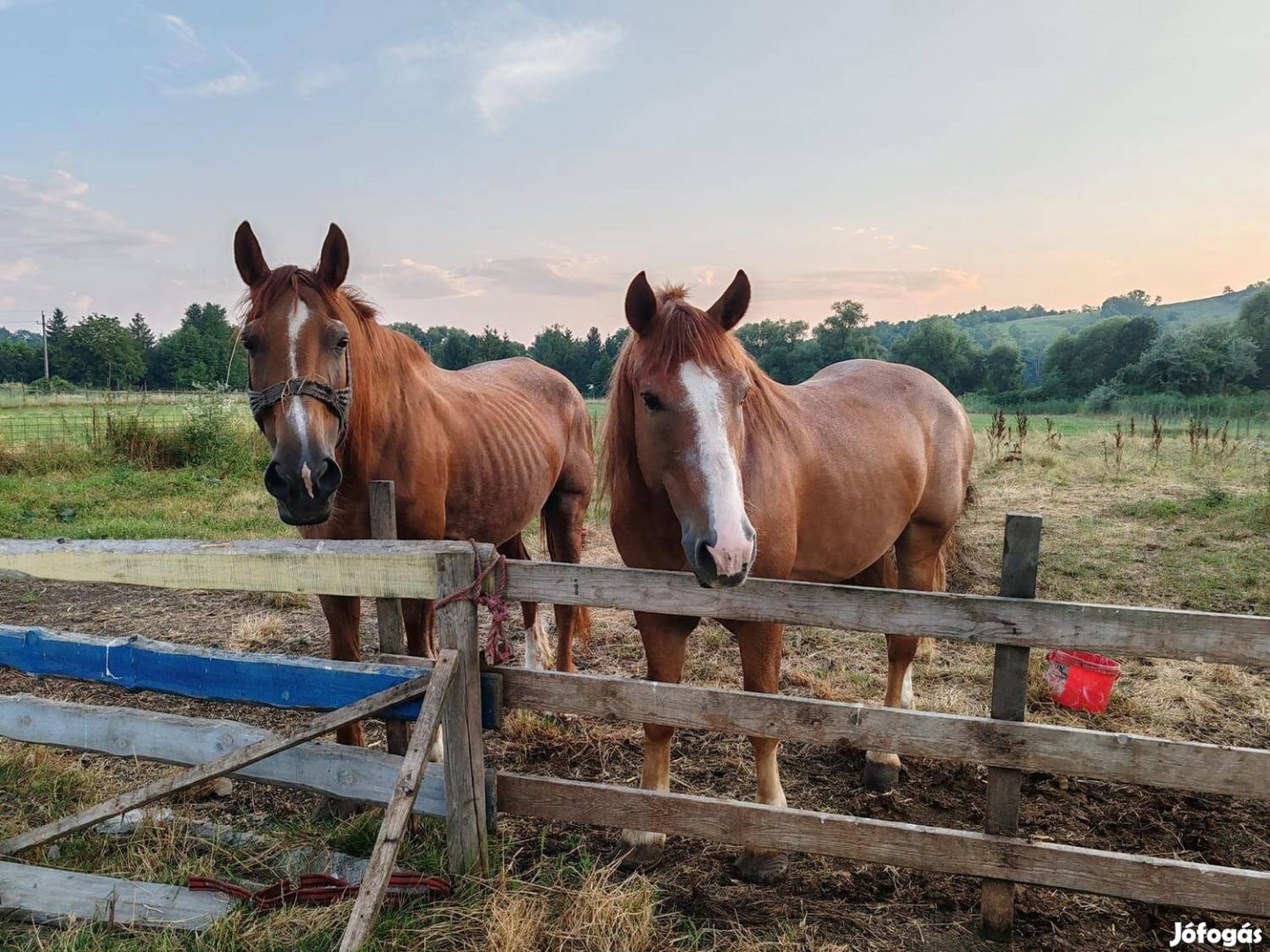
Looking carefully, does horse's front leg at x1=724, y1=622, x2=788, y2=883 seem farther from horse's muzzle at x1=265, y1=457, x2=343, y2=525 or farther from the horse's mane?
horse's muzzle at x1=265, y1=457, x2=343, y2=525

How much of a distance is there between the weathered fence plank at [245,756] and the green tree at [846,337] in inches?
987

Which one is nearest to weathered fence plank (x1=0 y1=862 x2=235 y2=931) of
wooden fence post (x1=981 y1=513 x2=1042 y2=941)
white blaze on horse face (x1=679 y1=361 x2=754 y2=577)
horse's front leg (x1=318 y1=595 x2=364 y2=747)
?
horse's front leg (x1=318 y1=595 x2=364 y2=747)

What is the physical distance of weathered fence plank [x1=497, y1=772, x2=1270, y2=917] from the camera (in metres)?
2.18

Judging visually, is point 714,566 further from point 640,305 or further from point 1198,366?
point 1198,366

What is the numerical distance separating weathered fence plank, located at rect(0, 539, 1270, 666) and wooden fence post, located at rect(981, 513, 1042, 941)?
0.09m

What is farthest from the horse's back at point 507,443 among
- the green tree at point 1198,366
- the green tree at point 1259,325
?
the green tree at point 1259,325

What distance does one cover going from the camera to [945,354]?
40.1 m

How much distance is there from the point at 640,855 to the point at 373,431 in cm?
226

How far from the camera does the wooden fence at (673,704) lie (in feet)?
7.13

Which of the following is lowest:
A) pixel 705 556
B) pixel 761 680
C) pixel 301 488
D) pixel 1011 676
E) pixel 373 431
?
pixel 761 680

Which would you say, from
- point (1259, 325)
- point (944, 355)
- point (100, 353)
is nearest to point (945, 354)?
point (944, 355)

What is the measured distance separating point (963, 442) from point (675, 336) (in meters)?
2.57

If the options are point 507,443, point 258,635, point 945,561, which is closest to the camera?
point 507,443

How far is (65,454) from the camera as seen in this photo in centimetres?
1184
